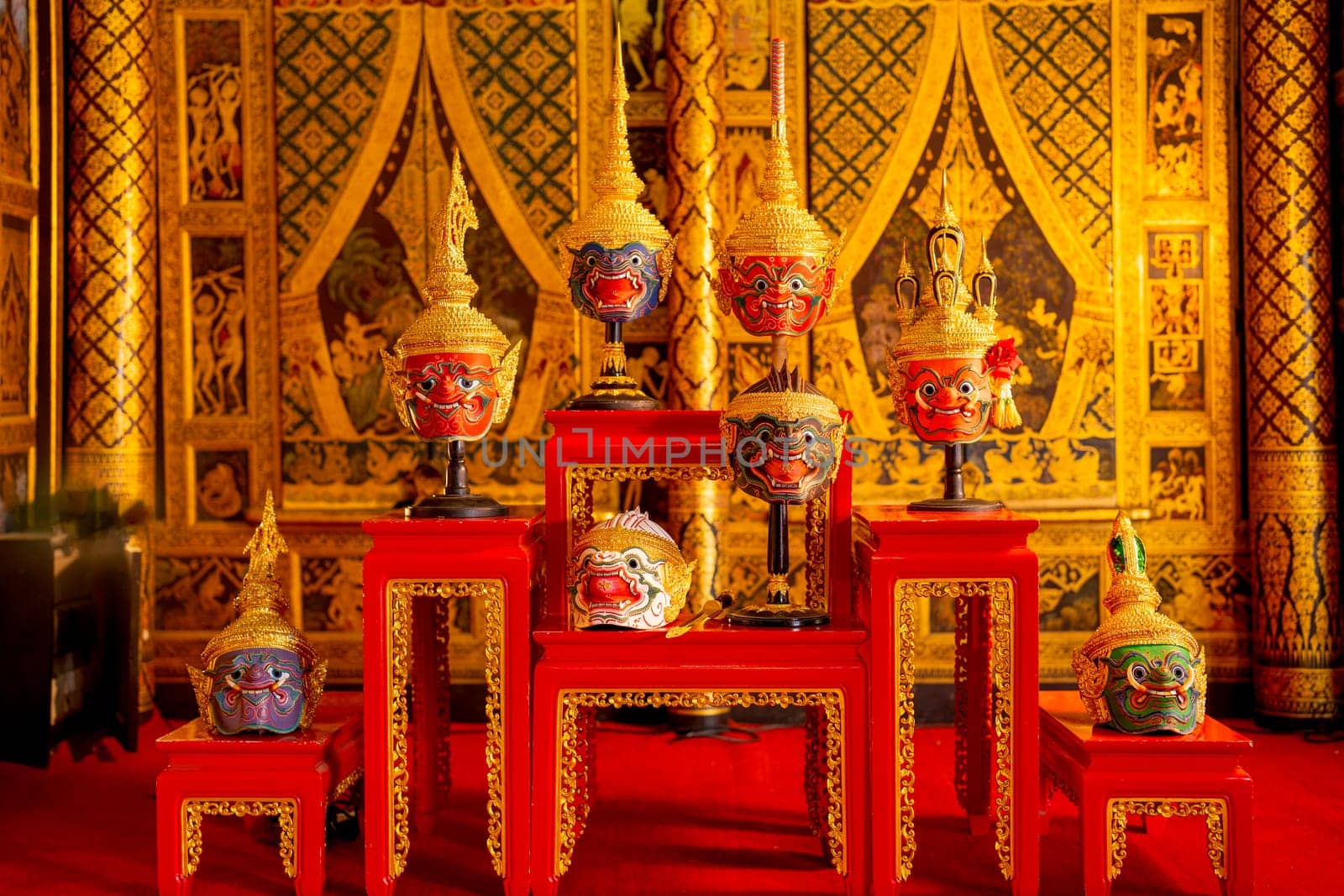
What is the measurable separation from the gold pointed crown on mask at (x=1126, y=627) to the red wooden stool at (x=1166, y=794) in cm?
15

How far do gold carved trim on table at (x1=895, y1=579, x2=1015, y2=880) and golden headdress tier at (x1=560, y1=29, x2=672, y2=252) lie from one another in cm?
121

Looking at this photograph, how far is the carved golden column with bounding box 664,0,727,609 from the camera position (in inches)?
195

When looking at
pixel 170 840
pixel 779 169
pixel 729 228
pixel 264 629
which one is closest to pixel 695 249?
pixel 729 228

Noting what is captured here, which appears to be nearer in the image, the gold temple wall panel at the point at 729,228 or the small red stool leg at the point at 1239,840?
the small red stool leg at the point at 1239,840

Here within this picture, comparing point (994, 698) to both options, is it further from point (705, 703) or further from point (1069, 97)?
point (1069, 97)

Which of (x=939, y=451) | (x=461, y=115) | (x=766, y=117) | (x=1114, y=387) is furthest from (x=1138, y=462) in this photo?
(x=461, y=115)

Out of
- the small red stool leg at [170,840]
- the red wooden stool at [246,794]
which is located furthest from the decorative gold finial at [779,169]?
the small red stool leg at [170,840]

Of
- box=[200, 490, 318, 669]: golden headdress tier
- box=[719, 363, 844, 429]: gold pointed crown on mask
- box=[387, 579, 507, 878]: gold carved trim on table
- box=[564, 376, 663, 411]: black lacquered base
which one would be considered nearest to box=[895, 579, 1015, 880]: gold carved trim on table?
box=[719, 363, 844, 429]: gold pointed crown on mask

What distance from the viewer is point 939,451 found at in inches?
207

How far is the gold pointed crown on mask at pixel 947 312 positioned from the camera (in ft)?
10.9

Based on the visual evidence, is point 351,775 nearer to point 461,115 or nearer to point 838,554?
point 838,554

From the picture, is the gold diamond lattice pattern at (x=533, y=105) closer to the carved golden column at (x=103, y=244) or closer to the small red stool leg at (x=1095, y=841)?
the carved golden column at (x=103, y=244)

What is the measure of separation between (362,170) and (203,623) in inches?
84.8

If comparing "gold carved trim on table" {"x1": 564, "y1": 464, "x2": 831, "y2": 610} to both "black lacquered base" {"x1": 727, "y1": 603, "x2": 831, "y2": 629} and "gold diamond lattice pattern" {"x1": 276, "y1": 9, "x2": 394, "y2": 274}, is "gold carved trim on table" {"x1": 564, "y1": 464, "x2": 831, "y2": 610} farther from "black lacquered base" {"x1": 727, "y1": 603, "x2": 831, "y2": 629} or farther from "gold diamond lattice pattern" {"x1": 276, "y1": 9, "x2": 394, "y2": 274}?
"gold diamond lattice pattern" {"x1": 276, "y1": 9, "x2": 394, "y2": 274}
